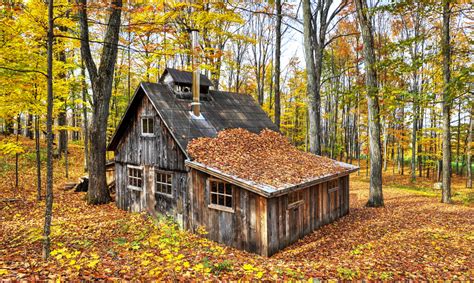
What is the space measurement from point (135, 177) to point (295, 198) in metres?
7.51

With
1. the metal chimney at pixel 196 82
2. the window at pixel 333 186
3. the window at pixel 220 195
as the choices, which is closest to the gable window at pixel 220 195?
the window at pixel 220 195

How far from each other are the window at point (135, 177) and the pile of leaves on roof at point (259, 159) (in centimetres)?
365

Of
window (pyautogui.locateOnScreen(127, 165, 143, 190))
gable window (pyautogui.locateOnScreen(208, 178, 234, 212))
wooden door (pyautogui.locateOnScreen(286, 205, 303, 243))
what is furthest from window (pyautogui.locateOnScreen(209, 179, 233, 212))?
window (pyautogui.locateOnScreen(127, 165, 143, 190))

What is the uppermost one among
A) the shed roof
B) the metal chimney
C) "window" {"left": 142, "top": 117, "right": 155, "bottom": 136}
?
the metal chimney

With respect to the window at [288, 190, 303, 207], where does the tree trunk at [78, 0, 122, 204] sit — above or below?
above

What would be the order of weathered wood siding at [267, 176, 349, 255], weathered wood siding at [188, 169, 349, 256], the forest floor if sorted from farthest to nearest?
weathered wood siding at [267, 176, 349, 255] → weathered wood siding at [188, 169, 349, 256] → the forest floor

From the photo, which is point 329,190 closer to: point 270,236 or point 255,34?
point 270,236

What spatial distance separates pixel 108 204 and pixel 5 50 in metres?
7.70

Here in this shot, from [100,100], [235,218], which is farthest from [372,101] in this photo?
[100,100]

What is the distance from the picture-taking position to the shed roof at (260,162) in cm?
877

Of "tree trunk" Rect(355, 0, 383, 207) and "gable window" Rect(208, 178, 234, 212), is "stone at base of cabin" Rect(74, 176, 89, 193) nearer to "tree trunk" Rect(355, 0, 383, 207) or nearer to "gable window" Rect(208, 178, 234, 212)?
"gable window" Rect(208, 178, 234, 212)

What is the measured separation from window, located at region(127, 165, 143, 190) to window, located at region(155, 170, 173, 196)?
115 centimetres

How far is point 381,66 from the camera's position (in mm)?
11609

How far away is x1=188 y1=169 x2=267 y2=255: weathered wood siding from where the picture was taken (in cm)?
855
